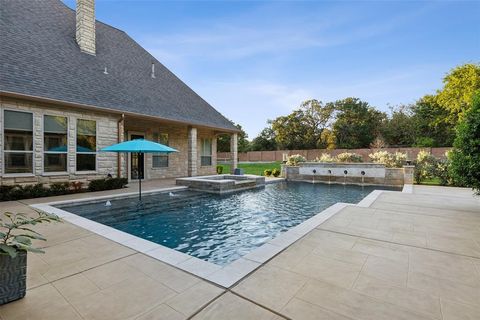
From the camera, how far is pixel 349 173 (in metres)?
13.8

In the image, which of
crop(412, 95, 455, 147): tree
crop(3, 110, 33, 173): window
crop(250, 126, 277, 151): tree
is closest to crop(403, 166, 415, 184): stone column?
crop(3, 110, 33, 173): window

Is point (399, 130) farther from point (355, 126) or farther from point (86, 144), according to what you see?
point (86, 144)

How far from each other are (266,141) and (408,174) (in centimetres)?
3338

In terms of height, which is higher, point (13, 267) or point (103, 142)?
point (103, 142)

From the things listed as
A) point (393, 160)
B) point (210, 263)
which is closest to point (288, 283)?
point (210, 263)

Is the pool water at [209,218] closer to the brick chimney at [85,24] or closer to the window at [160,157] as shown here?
the window at [160,157]

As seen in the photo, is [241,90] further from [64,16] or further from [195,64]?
[64,16]

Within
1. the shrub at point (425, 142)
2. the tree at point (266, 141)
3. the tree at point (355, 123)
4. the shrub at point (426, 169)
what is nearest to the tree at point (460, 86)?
the shrub at point (425, 142)

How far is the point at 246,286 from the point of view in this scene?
8.52 feet

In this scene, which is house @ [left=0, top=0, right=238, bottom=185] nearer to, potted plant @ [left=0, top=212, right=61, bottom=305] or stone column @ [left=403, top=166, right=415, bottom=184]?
potted plant @ [left=0, top=212, right=61, bottom=305]

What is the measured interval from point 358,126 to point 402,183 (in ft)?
88.1

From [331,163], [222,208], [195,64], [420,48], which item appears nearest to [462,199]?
[331,163]

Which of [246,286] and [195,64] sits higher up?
[195,64]

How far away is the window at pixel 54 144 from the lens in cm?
862
